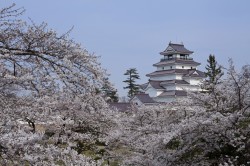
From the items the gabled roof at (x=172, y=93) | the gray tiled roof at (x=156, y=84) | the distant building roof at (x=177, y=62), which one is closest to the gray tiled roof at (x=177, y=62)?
the distant building roof at (x=177, y=62)

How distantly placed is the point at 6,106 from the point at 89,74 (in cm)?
135

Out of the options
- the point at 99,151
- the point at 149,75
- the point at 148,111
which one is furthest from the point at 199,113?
the point at 149,75

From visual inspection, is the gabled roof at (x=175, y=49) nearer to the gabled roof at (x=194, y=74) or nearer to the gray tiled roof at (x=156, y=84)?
the gabled roof at (x=194, y=74)

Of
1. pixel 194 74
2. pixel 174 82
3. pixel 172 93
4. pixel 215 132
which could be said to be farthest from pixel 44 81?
pixel 194 74

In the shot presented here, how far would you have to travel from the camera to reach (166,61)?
166ft

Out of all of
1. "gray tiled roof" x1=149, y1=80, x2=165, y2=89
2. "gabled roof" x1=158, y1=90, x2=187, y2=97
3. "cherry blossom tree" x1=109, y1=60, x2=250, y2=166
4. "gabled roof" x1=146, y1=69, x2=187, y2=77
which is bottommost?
"cherry blossom tree" x1=109, y1=60, x2=250, y2=166

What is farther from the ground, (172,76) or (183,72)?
(183,72)

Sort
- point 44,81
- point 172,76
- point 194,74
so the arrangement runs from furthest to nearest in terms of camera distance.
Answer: point 172,76 → point 194,74 → point 44,81

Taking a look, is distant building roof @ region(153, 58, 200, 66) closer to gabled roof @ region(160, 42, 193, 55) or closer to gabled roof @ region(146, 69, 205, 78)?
gabled roof @ region(160, 42, 193, 55)

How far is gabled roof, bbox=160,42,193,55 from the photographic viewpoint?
50.5m

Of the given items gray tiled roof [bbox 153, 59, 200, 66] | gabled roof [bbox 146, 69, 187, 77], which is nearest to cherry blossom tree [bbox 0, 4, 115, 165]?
gabled roof [bbox 146, 69, 187, 77]

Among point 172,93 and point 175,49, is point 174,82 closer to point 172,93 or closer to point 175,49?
point 172,93

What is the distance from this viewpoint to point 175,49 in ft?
165

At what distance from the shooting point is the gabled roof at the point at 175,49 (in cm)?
5047
